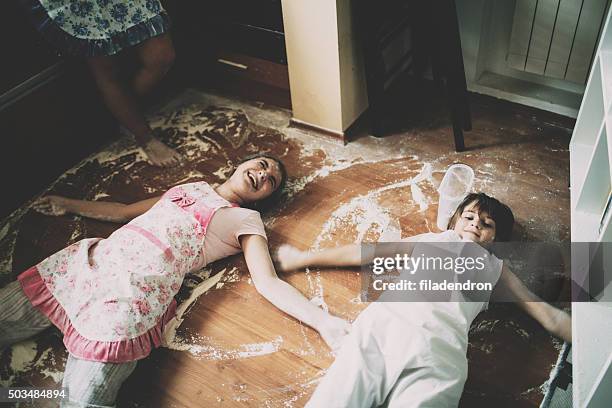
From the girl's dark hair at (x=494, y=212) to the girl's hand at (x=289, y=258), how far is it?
488mm

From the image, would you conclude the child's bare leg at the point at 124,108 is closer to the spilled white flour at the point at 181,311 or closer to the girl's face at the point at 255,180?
the girl's face at the point at 255,180

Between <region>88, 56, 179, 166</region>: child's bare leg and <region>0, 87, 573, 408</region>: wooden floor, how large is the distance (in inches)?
2.5

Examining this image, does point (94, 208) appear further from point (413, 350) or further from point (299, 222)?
point (413, 350)

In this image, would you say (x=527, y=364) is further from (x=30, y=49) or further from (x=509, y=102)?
(x=30, y=49)

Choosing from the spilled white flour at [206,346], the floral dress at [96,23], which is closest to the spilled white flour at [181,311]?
the spilled white flour at [206,346]

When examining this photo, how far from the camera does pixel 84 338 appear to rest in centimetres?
142

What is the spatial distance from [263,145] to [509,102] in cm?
107

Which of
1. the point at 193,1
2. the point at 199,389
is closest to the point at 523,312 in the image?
the point at 199,389

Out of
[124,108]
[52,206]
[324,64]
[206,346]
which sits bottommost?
[206,346]

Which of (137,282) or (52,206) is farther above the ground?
(137,282)

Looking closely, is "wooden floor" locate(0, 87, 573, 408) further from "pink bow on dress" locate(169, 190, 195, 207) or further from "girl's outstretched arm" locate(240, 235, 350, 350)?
"pink bow on dress" locate(169, 190, 195, 207)

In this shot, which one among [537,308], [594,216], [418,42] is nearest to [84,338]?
[537,308]

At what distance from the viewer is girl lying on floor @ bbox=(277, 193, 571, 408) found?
4.12 feet

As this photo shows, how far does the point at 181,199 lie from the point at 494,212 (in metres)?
0.99
